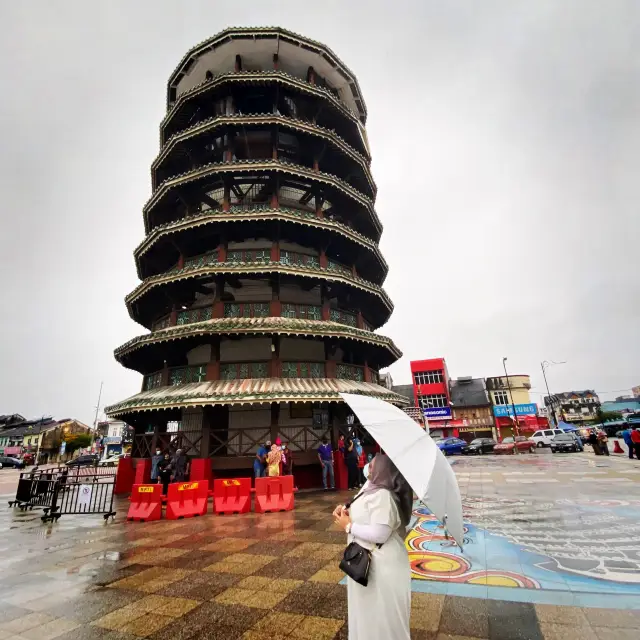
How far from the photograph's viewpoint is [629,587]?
14.9 ft

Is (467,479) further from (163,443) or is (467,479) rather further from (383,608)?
(383,608)

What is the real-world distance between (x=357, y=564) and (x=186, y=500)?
9702 millimetres

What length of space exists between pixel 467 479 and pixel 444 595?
552 inches

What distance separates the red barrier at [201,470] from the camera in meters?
13.5

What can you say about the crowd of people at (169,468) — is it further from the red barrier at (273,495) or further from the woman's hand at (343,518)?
the woman's hand at (343,518)

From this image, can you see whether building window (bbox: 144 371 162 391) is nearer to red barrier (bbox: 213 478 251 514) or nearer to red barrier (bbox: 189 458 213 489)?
red barrier (bbox: 189 458 213 489)

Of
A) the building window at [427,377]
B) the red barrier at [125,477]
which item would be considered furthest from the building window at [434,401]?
the red barrier at [125,477]

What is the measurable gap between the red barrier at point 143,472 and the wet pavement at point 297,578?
5041mm

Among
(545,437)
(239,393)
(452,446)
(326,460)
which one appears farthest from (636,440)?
(239,393)

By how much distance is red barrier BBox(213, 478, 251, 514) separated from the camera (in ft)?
35.0

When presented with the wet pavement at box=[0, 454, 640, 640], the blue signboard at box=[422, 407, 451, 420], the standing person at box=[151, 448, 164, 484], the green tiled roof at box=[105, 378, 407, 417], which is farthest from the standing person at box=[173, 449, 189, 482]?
the blue signboard at box=[422, 407, 451, 420]

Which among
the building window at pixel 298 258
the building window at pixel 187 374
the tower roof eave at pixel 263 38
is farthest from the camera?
the tower roof eave at pixel 263 38

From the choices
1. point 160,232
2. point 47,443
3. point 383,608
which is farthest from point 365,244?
point 47,443

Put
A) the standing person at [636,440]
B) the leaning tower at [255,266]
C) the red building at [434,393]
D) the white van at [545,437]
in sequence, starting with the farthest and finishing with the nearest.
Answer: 1. the red building at [434,393]
2. the white van at [545,437]
3. the standing person at [636,440]
4. the leaning tower at [255,266]
